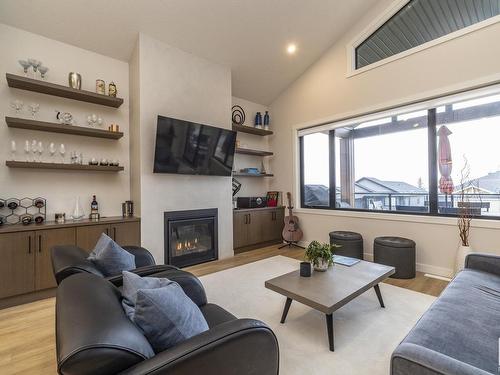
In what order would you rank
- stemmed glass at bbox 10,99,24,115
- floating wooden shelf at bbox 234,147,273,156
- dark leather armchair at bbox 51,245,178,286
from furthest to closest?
floating wooden shelf at bbox 234,147,273,156 < stemmed glass at bbox 10,99,24,115 < dark leather armchair at bbox 51,245,178,286

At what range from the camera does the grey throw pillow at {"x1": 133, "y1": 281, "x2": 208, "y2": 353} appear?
1002 millimetres

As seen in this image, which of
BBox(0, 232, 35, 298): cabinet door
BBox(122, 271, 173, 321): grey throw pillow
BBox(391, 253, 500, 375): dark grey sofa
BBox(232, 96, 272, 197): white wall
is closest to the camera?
BBox(391, 253, 500, 375): dark grey sofa

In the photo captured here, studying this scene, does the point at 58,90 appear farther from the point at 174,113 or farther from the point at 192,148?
the point at 192,148

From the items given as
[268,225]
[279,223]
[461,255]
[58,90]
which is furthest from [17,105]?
[461,255]

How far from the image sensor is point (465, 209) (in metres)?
3.22

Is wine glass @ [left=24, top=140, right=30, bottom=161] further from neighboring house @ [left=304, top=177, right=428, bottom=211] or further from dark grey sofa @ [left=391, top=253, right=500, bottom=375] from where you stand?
neighboring house @ [left=304, top=177, right=428, bottom=211]

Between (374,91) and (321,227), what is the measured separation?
2.51 m

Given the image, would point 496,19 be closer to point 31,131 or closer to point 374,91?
point 374,91

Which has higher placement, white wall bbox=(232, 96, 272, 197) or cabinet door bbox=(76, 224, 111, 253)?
white wall bbox=(232, 96, 272, 197)

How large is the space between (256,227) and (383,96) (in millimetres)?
3124

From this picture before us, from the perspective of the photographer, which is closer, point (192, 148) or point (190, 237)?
point (192, 148)

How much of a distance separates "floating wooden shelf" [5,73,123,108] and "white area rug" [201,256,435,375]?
2845 mm

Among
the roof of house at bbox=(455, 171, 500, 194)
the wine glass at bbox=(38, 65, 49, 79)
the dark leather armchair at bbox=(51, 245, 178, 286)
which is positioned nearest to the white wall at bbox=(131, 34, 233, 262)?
the wine glass at bbox=(38, 65, 49, 79)

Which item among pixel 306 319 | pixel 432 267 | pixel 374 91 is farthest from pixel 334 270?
pixel 374 91
